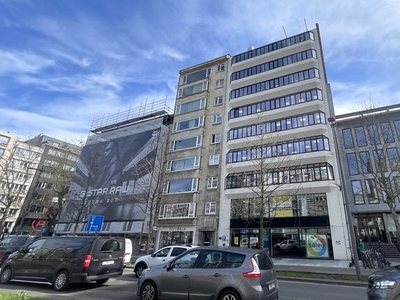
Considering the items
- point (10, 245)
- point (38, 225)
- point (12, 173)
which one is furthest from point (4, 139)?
point (10, 245)

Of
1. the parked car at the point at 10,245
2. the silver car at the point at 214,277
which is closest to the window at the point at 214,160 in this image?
the parked car at the point at 10,245

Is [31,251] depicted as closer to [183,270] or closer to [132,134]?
[183,270]

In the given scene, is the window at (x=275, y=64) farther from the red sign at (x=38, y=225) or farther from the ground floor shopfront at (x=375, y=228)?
the red sign at (x=38, y=225)

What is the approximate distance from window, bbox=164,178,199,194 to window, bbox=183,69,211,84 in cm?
1673

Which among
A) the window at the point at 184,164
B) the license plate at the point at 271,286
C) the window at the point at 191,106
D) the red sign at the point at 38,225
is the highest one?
the window at the point at 191,106

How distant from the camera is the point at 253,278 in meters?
6.07

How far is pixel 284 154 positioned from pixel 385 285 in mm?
21688

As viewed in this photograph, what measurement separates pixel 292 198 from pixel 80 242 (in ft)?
70.4

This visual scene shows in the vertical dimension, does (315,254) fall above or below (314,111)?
below

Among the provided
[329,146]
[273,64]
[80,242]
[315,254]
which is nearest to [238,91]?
[273,64]

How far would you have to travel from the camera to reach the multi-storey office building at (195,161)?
98.9 ft

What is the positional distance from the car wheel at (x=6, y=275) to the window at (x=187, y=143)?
25.4 metres

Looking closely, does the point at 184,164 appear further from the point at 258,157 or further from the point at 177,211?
the point at 258,157

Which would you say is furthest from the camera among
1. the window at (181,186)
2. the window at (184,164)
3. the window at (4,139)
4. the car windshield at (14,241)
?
the window at (4,139)
